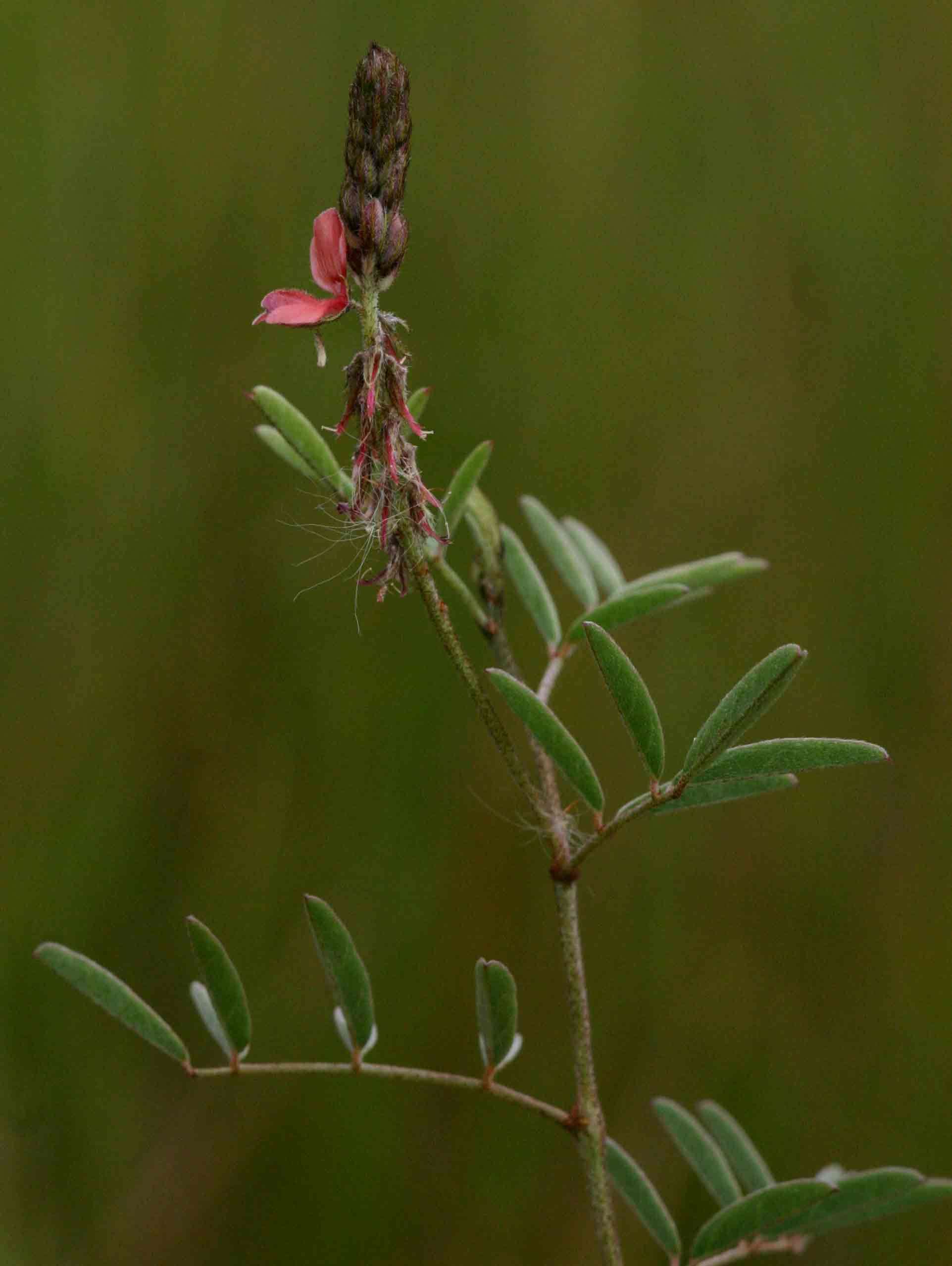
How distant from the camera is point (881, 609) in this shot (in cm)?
141

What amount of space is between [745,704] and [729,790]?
0.29 feet

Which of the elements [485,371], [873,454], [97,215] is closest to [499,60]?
[485,371]

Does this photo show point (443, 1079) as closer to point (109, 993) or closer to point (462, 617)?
point (109, 993)

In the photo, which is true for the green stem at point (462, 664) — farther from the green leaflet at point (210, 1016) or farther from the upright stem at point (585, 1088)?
the green leaflet at point (210, 1016)

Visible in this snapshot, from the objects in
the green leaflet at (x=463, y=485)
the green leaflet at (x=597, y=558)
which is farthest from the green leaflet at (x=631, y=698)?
the green leaflet at (x=597, y=558)

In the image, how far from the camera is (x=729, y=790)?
0.55 meters

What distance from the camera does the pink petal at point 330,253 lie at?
0.45 metres

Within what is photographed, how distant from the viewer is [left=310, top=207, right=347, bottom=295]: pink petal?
0.45 meters

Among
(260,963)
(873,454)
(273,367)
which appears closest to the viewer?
(260,963)

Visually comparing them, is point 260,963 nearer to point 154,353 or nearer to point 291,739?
point 291,739

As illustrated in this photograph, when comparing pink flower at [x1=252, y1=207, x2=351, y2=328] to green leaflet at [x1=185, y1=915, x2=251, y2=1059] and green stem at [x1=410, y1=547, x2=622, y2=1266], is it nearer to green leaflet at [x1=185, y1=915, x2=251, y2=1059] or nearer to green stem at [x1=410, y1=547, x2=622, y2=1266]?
green stem at [x1=410, y1=547, x2=622, y2=1266]

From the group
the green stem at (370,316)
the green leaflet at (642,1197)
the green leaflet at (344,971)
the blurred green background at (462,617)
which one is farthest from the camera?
the blurred green background at (462,617)

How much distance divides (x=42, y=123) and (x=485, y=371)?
57 cm

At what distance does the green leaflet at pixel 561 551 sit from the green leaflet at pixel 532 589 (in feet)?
0.13
